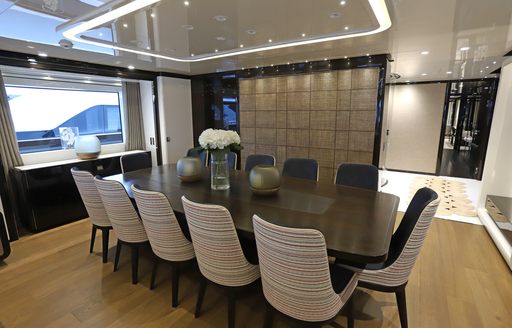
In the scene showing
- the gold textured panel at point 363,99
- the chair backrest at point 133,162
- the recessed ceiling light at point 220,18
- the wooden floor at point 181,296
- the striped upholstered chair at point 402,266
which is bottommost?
the wooden floor at point 181,296

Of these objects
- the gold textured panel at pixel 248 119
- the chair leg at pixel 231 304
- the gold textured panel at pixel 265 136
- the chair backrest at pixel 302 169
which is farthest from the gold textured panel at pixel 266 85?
the chair leg at pixel 231 304

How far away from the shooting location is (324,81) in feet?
14.6

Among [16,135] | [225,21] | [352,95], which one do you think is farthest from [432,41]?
[16,135]

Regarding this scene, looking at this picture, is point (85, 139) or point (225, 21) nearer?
point (225, 21)

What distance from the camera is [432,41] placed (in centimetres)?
311

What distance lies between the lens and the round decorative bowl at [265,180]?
230cm

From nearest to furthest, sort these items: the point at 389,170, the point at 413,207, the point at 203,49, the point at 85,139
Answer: the point at 413,207 → the point at 203,49 → the point at 85,139 → the point at 389,170

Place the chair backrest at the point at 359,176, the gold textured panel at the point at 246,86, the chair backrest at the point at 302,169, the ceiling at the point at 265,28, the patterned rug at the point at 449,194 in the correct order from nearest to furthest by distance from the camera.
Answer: the ceiling at the point at 265,28
the chair backrest at the point at 359,176
the chair backrest at the point at 302,169
the patterned rug at the point at 449,194
the gold textured panel at the point at 246,86

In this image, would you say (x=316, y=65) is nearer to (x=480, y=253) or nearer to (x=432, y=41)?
(x=432, y=41)

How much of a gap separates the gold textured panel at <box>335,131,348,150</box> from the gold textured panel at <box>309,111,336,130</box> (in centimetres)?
16

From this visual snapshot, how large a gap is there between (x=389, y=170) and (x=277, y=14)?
6.16 metres

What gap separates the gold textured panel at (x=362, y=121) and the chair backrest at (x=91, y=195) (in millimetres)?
3692

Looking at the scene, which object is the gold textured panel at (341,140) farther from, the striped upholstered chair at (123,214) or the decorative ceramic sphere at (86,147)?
the decorative ceramic sphere at (86,147)

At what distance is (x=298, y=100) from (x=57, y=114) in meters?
4.00
